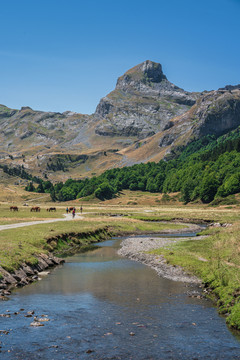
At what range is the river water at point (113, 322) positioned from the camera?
18266 millimetres

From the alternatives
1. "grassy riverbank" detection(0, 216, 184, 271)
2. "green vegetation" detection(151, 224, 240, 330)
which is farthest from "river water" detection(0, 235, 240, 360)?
"grassy riverbank" detection(0, 216, 184, 271)

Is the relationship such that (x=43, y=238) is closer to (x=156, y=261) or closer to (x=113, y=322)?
(x=156, y=261)

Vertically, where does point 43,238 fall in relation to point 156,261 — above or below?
above

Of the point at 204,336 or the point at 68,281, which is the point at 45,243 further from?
the point at 204,336

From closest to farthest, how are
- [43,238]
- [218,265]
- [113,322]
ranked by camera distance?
[113,322], [218,265], [43,238]

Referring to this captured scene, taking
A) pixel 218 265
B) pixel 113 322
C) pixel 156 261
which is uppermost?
pixel 218 265

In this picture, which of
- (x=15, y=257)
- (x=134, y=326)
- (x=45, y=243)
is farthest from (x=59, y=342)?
(x=45, y=243)

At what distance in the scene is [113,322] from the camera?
22578 mm

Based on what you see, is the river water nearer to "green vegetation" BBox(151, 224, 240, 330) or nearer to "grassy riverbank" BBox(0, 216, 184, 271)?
"green vegetation" BBox(151, 224, 240, 330)

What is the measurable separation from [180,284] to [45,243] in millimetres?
22860

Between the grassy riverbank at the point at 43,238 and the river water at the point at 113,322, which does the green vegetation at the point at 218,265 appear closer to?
the river water at the point at 113,322

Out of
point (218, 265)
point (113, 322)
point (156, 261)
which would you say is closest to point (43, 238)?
point (156, 261)

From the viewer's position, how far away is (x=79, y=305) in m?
26.3

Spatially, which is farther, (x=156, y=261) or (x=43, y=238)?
(x=43, y=238)
